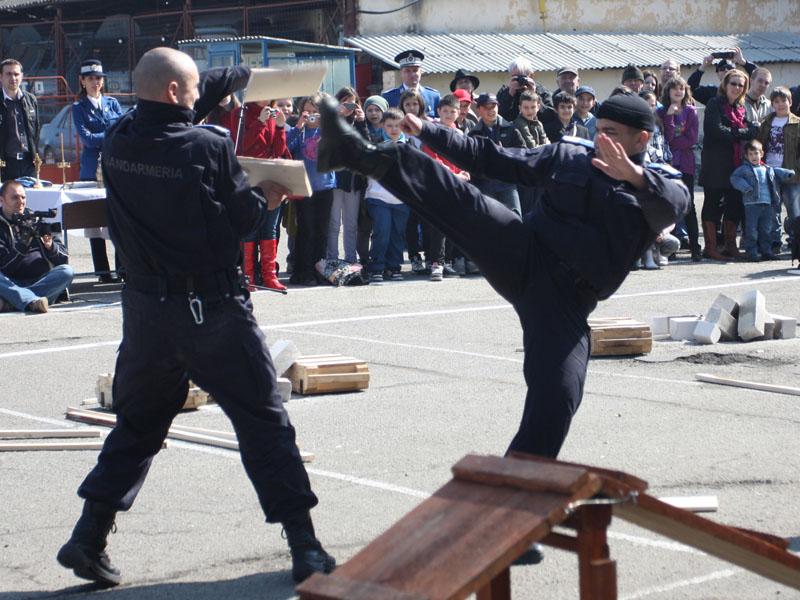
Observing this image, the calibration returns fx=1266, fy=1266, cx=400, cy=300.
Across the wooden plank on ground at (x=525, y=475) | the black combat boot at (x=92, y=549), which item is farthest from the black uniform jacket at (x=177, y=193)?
the wooden plank on ground at (x=525, y=475)

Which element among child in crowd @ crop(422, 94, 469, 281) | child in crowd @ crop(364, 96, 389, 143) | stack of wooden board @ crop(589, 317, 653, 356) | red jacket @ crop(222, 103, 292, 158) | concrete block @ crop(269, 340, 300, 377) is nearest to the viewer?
concrete block @ crop(269, 340, 300, 377)

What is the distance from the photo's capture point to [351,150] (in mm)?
4762

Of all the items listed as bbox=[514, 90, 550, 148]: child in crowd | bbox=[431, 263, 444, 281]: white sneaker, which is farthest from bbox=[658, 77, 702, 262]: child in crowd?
bbox=[431, 263, 444, 281]: white sneaker

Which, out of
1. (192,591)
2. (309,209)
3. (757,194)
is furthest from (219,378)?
(757,194)

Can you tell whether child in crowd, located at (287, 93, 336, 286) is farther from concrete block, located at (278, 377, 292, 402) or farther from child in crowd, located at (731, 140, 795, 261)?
concrete block, located at (278, 377, 292, 402)

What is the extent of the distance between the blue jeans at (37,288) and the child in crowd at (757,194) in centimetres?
809

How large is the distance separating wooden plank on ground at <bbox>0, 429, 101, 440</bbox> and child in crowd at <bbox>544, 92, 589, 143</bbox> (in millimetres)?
8714

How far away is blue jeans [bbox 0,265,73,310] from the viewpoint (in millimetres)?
11828

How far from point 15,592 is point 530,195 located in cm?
1064

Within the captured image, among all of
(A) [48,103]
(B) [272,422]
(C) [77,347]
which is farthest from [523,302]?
(A) [48,103]

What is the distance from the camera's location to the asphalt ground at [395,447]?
5062 millimetres

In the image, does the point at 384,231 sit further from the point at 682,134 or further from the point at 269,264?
the point at 682,134

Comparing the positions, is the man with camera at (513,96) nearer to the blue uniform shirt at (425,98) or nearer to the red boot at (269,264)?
the blue uniform shirt at (425,98)

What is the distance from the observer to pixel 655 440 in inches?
280
